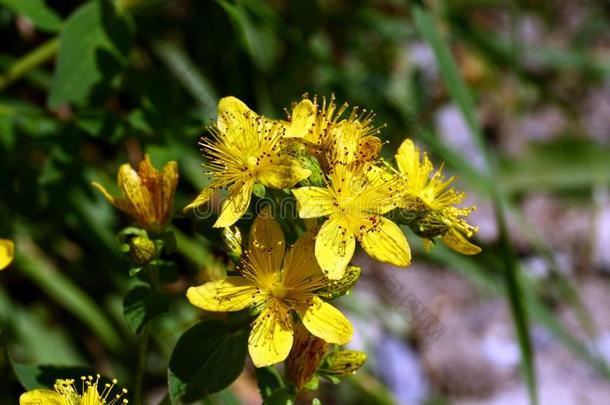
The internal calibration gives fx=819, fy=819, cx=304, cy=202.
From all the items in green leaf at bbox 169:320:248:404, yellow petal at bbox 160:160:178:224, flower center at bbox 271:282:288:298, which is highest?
yellow petal at bbox 160:160:178:224

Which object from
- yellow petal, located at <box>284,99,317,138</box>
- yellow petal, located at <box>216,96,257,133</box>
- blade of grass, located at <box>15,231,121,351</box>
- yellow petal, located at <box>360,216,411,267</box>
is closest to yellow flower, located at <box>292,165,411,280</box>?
yellow petal, located at <box>360,216,411,267</box>

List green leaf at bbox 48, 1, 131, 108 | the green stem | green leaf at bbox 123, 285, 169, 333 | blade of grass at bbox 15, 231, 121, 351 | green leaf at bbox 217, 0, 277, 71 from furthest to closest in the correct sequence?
Result: 1. green leaf at bbox 217, 0, 277, 71
2. blade of grass at bbox 15, 231, 121, 351
3. the green stem
4. green leaf at bbox 48, 1, 131, 108
5. green leaf at bbox 123, 285, 169, 333

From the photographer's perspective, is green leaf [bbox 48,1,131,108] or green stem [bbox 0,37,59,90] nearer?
green leaf [bbox 48,1,131,108]

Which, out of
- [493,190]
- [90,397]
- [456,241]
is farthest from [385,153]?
[90,397]

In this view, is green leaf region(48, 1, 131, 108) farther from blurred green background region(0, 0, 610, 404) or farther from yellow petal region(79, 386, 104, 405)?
yellow petal region(79, 386, 104, 405)

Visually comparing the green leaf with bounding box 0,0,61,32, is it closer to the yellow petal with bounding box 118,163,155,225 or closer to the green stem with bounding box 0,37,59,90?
the green stem with bounding box 0,37,59,90

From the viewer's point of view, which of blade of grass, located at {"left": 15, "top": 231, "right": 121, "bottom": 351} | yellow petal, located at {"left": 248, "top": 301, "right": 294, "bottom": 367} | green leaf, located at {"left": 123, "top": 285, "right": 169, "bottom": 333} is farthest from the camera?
blade of grass, located at {"left": 15, "top": 231, "right": 121, "bottom": 351}

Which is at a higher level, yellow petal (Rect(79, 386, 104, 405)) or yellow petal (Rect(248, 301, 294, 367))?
yellow petal (Rect(248, 301, 294, 367))

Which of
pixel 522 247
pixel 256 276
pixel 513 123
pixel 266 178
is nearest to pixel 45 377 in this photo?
pixel 256 276
